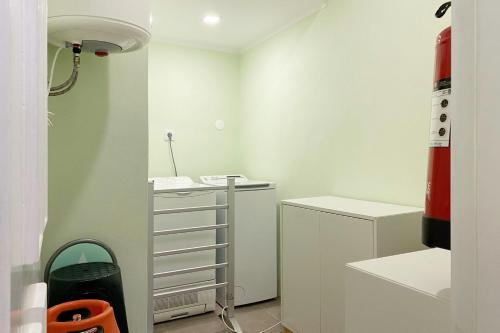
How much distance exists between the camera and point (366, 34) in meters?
2.21

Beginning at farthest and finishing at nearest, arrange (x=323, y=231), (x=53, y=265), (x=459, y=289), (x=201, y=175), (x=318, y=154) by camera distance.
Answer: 1. (x=201, y=175)
2. (x=318, y=154)
3. (x=323, y=231)
4. (x=53, y=265)
5. (x=459, y=289)

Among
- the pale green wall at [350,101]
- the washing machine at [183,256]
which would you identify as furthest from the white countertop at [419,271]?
the washing machine at [183,256]

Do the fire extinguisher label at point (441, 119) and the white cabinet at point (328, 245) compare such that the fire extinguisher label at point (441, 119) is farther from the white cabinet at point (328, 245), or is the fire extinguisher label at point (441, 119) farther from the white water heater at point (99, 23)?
the white water heater at point (99, 23)

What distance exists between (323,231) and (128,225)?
1.06 m

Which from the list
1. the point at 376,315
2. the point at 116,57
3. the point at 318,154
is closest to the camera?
the point at 376,315

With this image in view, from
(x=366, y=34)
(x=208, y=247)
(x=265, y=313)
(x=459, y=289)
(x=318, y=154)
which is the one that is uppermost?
(x=366, y=34)

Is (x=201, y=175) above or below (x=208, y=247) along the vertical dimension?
above

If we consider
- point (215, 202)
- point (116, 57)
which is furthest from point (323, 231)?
point (116, 57)

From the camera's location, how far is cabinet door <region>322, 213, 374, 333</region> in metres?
1.73

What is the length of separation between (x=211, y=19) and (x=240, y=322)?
2386 mm

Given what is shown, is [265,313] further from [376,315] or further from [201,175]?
[376,315]

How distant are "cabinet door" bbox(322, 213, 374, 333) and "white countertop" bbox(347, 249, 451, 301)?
1.50ft

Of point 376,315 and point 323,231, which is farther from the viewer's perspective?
Result: point 323,231

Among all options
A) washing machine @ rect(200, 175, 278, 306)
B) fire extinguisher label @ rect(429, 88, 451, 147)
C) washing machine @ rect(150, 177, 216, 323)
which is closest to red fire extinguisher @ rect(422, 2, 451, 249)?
fire extinguisher label @ rect(429, 88, 451, 147)
